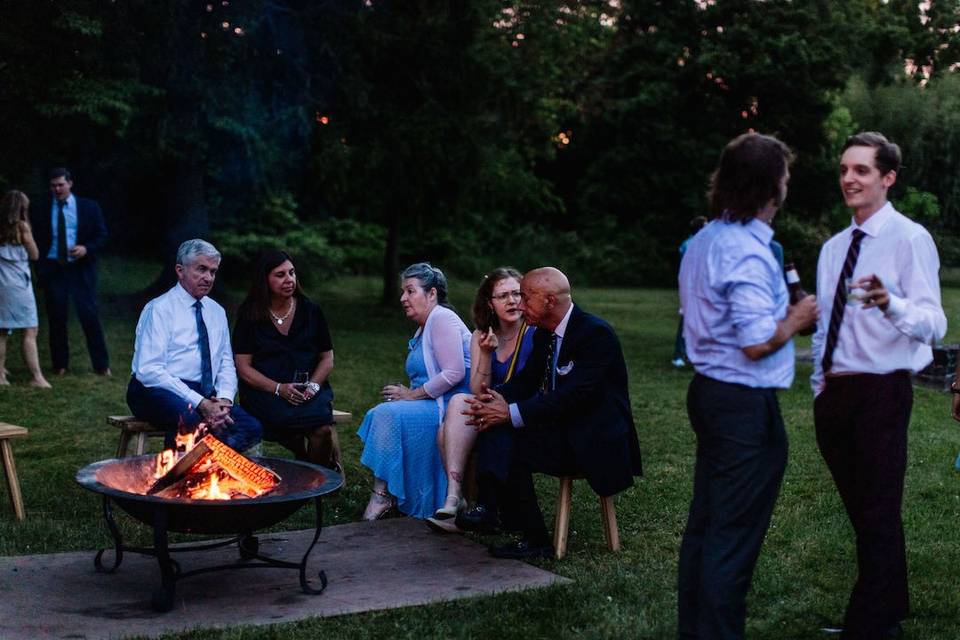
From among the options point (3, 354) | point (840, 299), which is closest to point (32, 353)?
point (3, 354)

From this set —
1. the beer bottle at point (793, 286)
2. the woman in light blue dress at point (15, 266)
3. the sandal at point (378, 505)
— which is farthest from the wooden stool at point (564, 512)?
the woman in light blue dress at point (15, 266)

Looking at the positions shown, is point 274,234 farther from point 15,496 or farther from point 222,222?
point 15,496

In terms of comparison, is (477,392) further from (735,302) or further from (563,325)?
(735,302)

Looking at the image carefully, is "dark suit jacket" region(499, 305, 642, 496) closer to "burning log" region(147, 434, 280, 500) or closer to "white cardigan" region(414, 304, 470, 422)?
"white cardigan" region(414, 304, 470, 422)

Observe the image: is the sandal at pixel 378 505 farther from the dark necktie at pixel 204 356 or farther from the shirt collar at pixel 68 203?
the shirt collar at pixel 68 203

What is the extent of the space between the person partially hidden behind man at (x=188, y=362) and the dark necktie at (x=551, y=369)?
1.73 metres

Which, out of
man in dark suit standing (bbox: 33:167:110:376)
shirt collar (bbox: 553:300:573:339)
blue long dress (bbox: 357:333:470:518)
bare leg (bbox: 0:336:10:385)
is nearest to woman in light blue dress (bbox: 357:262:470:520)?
blue long dress (bbox: 357:333:470:518)

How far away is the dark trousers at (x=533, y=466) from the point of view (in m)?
6.12

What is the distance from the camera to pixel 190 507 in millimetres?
4973

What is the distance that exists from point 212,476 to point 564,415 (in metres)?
1.77

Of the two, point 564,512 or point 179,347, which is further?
point 179,347

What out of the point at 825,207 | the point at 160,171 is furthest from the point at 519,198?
the point at 825,207

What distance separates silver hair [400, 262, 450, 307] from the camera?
7.06 meters

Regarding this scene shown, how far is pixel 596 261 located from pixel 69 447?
2775 centimetres
